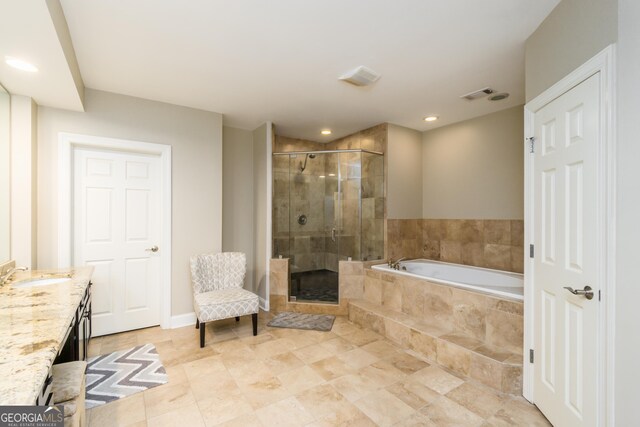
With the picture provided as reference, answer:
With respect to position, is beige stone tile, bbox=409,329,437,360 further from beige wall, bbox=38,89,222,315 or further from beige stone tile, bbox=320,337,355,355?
beige wall, bbox=38,89,222,315

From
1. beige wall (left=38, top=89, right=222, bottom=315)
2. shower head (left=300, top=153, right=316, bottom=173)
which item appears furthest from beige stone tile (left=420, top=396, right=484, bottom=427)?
shower head (left=300, top=153, right=316, bottom=173)

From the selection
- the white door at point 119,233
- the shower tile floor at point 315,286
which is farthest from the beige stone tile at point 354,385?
the white door at point 119,233

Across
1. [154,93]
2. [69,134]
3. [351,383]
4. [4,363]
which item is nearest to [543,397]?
[351,383]

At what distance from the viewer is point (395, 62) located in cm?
243

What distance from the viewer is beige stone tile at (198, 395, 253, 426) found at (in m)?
1.86

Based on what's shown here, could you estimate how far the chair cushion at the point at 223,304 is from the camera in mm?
2861

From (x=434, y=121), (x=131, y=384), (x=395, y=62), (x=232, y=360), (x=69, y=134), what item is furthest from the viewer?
(x=434, y=121)

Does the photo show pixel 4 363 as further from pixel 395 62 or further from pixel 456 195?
pixel 456 195

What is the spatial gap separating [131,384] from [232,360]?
78cm

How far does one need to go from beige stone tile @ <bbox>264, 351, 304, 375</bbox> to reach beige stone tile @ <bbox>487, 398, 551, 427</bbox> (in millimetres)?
1501

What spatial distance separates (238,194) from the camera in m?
4.33

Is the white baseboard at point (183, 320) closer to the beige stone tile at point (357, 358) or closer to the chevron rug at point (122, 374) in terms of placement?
the chevron rug at point (122, 374)

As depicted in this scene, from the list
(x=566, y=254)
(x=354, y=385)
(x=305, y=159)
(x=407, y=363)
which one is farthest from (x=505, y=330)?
(x=305, y=159)

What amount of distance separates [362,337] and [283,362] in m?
0.96
